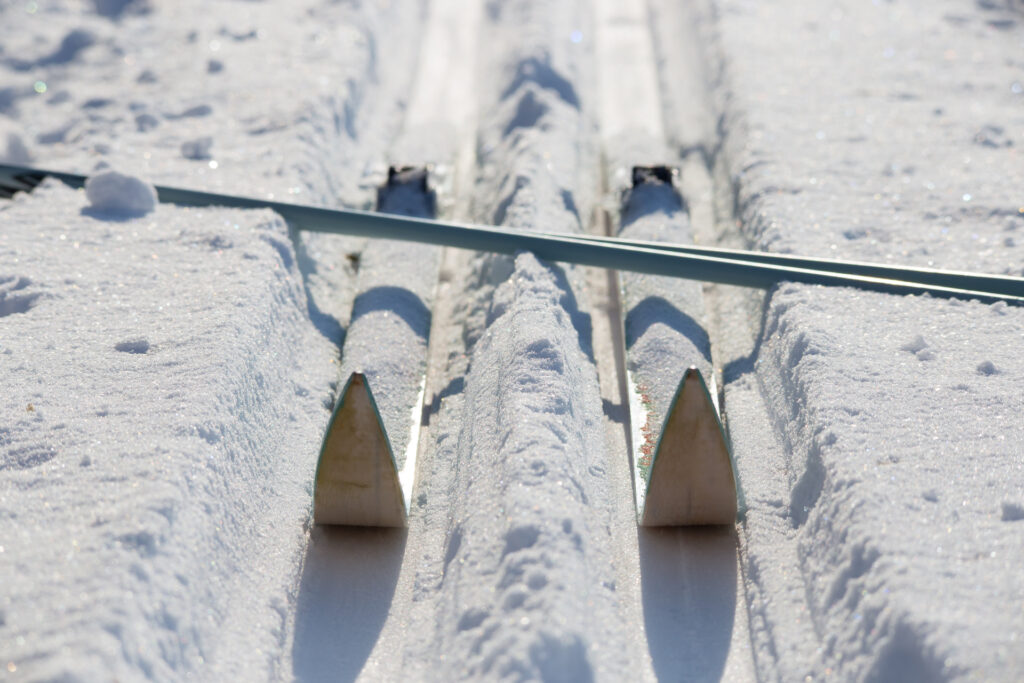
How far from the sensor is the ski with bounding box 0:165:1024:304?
2.41 m

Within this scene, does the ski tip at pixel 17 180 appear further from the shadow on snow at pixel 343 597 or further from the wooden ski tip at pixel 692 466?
the wooden ski tip at pixel 692 466

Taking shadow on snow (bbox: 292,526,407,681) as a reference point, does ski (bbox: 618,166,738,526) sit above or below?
above

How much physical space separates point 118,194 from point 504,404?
→ 1.40m

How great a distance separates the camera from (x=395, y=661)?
5.62ft

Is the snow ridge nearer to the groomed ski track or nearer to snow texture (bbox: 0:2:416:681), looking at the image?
the groomed ski track

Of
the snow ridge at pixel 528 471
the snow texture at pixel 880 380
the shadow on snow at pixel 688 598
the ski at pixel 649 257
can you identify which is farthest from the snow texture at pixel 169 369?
the snow texture at pixel 880 380

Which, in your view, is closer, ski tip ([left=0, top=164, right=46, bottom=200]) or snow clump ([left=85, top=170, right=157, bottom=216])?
snow clump ([left=85, top=170, right=157, bottom=216])

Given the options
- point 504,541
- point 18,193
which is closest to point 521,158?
point 18,193

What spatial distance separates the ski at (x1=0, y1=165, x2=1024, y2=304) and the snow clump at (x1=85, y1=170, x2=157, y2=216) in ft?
0.27

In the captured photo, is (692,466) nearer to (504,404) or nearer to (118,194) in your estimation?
(504,404)

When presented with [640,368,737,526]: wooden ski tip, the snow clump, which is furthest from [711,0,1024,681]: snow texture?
the snow clump

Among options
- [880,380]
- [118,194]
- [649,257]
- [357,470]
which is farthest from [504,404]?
[118,194]

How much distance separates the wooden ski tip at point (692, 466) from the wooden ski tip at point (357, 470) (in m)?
0.55

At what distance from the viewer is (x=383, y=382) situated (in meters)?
2.33
